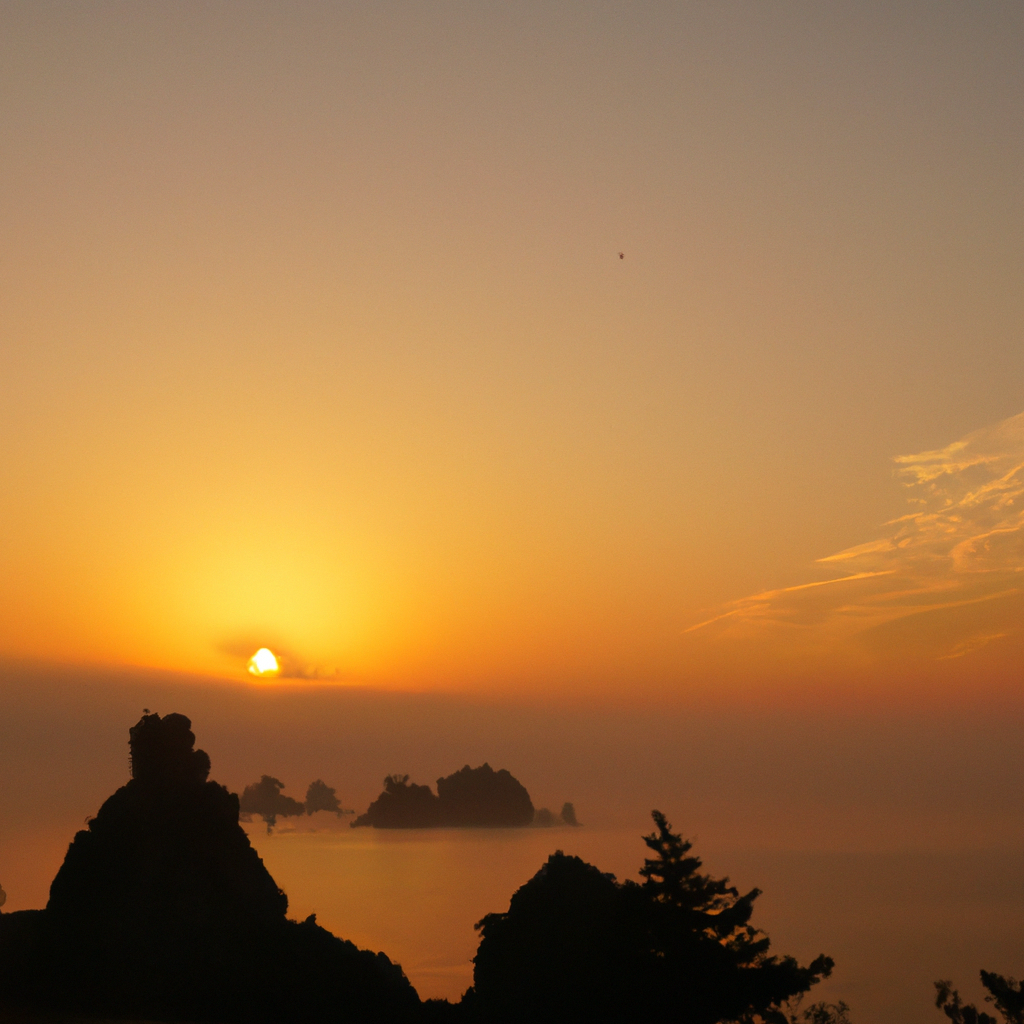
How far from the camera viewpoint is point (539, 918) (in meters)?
43.8

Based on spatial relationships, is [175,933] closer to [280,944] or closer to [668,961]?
[280,944]

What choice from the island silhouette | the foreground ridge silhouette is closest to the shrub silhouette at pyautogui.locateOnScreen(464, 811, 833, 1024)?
the island silhouette

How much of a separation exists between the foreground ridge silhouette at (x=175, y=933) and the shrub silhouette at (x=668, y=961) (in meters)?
9.58

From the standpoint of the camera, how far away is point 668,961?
121 feet

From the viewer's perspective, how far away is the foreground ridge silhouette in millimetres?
44719

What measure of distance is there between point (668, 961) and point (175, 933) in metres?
24.3

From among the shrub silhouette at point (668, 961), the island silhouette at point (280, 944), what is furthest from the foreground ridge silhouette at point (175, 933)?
the shrub silhouette at point (668, 961)

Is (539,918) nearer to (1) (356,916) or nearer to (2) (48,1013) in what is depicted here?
(2) (48,1013)

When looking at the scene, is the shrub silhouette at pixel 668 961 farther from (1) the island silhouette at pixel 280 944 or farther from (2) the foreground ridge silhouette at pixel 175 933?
(2) the foreground ridge silhouette at pixel 175 933

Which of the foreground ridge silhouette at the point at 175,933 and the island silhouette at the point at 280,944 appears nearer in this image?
the island silhouette at the point at 280,944

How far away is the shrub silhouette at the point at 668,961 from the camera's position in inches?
1438

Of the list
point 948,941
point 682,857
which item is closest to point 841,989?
point 948,941

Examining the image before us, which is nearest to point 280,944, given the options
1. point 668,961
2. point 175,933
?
point 175,933

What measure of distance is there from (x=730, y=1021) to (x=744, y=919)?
170 inches
